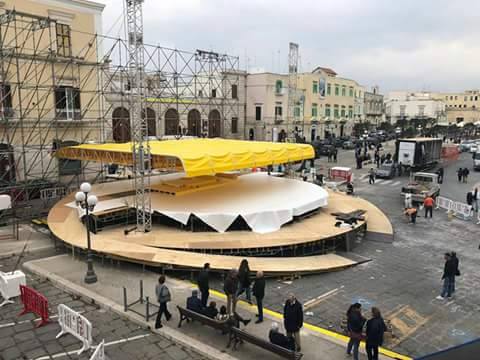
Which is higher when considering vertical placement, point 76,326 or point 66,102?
point 66,102

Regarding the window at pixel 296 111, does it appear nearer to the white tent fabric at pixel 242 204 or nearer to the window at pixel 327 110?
the window at pixel 327 110

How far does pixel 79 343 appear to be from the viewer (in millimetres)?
8711

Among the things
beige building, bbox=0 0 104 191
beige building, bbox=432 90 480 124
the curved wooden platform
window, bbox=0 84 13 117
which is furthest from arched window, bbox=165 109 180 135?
beige building, bbox=432 90 480 124

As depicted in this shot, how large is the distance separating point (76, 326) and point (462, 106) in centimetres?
14965

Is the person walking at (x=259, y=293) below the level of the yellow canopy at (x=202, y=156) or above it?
below

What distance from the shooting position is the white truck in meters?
23.9

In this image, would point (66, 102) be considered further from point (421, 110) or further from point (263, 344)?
point (421, 110)

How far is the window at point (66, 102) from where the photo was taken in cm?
2453

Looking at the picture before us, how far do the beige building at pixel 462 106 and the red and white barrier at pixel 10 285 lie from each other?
128179 millimetres

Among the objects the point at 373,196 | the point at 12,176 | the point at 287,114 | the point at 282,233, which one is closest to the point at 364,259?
the point at 282,233

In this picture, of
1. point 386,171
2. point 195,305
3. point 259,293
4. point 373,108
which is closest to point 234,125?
point 386,171

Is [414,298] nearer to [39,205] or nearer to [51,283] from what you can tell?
[51,283]

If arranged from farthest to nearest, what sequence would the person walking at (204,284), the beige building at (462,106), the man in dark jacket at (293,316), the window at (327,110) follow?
1. the beige building at (462,106)
2. the window at (327,110)
3. the person walking at (204,284)
4. the man in dark jacket at (293,316)

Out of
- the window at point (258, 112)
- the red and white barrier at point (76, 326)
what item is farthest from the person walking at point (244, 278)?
the window at point (258, 112)
